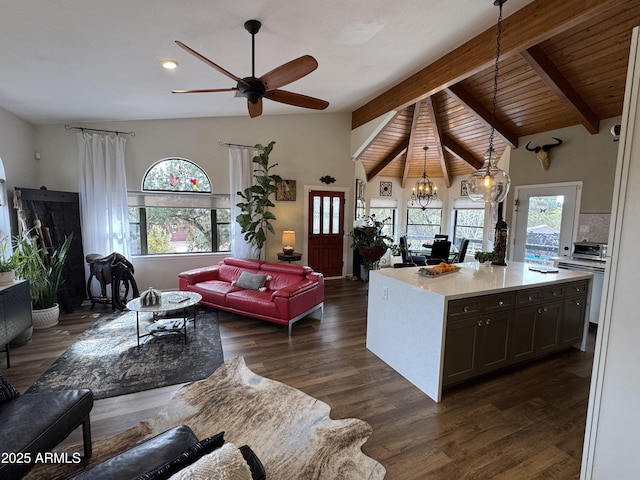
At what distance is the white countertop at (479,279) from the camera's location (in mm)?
2535

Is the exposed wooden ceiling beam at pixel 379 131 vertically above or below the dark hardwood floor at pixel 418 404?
above

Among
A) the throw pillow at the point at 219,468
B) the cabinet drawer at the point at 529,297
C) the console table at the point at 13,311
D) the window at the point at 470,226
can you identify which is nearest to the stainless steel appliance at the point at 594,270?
the cabinet drawer at the point at 529,297

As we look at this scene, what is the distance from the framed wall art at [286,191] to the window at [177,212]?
109 cm

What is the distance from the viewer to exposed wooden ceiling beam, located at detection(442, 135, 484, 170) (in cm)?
700

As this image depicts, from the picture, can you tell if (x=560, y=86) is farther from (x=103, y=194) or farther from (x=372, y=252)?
(x=103, y=194)

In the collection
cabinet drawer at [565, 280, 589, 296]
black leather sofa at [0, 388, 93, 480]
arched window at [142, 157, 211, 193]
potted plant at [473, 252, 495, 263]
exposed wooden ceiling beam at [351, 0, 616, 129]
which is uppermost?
exposed wooden ceiling beam at [351, 0, 616, 129]

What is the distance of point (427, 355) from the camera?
2.56 metres

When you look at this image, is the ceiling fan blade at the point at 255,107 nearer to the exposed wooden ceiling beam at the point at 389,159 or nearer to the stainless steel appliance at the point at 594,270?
the stainless steel appliance at the point at 594,270

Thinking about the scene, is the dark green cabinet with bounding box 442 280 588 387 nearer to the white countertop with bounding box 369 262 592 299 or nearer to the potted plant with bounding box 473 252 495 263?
the white countertop with bounding box 369 262 592 299

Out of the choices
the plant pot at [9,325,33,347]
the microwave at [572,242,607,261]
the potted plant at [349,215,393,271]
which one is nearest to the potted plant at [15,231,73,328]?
the plant pot at [9,325,33,347]

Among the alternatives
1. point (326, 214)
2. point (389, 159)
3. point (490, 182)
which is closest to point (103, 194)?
point (326, 214)

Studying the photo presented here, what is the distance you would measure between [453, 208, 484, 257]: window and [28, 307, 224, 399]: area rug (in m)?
7.46

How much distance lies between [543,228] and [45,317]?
8071 millimetres

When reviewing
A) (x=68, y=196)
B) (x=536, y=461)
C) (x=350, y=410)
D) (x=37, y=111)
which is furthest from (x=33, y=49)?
(x=536, y=461)
